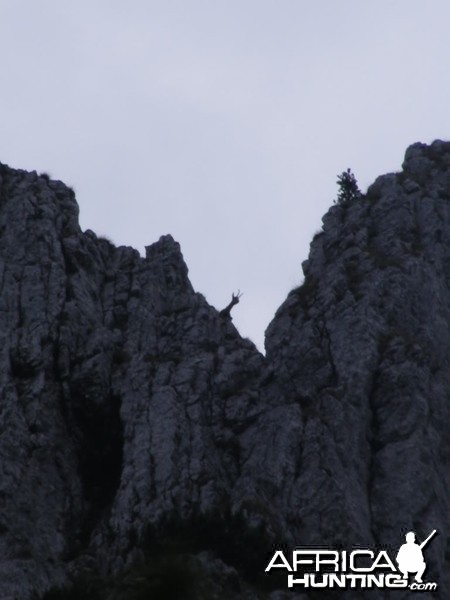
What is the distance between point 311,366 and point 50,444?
16.9 meters

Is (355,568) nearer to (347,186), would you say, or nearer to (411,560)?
(411,560)

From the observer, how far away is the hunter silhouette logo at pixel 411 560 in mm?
51938

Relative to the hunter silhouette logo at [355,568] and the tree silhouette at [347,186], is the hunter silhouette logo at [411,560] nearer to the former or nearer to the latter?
the hunter silhouette logo at [355,568]

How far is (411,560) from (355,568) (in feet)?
9.73

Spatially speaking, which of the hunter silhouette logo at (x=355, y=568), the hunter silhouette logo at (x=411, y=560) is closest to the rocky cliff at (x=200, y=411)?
the hunter silhouette logo at (x=355, y=568)

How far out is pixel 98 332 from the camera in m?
64.8

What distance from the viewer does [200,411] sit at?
61281 millimetres

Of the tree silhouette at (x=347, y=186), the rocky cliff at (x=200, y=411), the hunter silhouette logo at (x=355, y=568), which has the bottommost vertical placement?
the hunter silhouette logo at (x=355, y=568)

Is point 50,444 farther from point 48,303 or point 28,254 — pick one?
point 28,254

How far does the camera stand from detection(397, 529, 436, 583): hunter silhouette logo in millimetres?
51938

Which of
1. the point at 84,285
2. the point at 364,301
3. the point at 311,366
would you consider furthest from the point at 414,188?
the point at 84,285

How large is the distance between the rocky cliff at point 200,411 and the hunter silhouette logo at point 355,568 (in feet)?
3.04

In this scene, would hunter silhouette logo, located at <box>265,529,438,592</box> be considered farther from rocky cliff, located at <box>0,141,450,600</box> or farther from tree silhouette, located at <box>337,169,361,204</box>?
tree silhouette, located at <box>337,169,361,204</box>

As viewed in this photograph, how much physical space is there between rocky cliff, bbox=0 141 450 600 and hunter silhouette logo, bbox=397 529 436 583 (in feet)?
3.87
